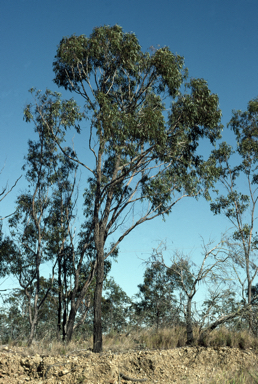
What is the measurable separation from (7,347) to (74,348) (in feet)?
6.87

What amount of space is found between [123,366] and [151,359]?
867 mm

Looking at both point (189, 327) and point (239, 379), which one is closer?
point (239, 379)

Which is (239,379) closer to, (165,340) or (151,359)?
(151,359)

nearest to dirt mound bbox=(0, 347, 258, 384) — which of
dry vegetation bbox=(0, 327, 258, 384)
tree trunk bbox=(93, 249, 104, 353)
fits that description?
dry vegetation bbox=(0, 327, 258, 384)

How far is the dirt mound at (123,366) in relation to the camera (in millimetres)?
8562

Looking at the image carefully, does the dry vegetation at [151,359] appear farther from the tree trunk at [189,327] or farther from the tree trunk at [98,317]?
the tree trunk at [98,317]

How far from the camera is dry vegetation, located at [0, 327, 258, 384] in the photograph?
863cm

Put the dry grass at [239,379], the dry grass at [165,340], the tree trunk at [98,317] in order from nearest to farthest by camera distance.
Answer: the dry grass at [239,379] → the tree trunk at [98,317] → the dry grass at [165,340]

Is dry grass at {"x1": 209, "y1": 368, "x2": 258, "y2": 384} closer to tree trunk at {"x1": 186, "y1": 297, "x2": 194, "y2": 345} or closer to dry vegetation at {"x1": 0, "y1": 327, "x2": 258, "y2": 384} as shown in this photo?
dry vegetation at {"x1": 0, "y1": 327, "x2": 258, "y2": 384}

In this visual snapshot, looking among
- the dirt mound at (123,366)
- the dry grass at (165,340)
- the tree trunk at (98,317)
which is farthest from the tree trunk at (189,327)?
the tree trunk at (98,317)

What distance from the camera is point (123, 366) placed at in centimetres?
922

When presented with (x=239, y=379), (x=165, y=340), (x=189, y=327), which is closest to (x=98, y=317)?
(x=165, y=340)

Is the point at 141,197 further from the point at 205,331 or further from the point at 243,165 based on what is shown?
the point at 243,165

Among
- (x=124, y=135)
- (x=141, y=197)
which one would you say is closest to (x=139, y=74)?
(x=124, y=135)
